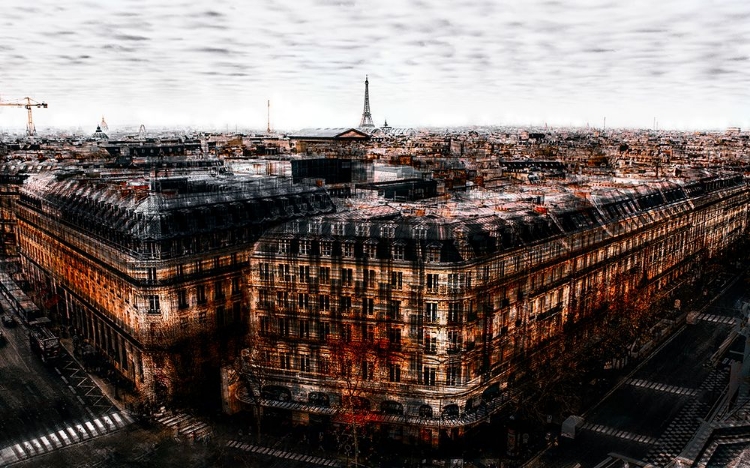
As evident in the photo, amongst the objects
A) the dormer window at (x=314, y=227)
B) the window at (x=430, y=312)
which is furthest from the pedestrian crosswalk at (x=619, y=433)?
the dormer window at (x=314, y=227)

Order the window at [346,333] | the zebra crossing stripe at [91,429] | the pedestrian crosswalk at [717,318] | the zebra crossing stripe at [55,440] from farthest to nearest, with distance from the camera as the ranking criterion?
1. the pedestrian crosswalk at [717,318]
2. the window at [346,333]
3. the zebra crossing stripe at [91,429]
4. the zebra crossing stripe at [55,440]

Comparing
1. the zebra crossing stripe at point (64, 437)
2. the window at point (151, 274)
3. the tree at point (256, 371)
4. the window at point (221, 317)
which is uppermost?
the window at point (151, 274)

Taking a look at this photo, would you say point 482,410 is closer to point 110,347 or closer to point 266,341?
point 266,341

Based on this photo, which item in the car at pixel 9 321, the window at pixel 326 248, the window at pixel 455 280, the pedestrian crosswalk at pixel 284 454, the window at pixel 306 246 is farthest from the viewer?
the car at pixel 9 321

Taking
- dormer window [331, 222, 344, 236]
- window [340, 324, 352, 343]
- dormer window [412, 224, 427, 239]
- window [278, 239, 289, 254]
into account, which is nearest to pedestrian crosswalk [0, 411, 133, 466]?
window [278, 239, 289, 254]

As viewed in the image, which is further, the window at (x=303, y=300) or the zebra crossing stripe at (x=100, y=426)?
the window at (x=303, y=300)

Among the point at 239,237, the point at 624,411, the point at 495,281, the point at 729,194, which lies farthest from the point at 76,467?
the point at 729,194

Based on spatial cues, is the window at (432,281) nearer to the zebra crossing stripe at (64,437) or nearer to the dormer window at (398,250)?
the dormer window at (398,250)
